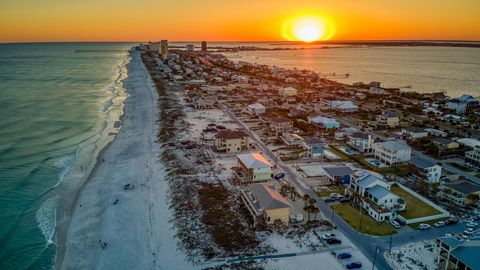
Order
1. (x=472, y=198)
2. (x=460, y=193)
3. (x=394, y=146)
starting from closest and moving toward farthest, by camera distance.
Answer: (x=472, y=198)
(x=460, y=193)
(x=394, y=146)

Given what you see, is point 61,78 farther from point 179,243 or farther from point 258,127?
point 179,243

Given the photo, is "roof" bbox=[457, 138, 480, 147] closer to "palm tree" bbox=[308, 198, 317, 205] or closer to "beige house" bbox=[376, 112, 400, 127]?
"beige house" bbox=[376, 112, 400, 127]

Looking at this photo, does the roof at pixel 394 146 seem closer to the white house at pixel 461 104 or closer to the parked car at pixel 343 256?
the parked car at pixel 343 256

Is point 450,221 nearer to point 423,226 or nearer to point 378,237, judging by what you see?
point 423,226

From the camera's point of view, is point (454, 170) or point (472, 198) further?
point (454, 170)

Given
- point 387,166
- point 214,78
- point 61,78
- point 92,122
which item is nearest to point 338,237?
point 387,166

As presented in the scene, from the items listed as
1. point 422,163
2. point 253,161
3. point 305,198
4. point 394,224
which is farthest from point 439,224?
point 253,161
